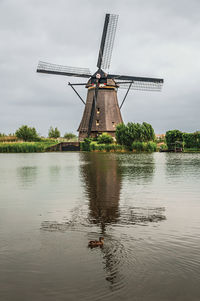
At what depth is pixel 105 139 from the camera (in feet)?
182

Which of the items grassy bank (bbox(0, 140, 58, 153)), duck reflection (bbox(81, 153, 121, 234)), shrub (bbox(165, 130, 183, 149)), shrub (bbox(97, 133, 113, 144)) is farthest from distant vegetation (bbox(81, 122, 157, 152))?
duck reflection (bbox(81, 153, 121, 234))

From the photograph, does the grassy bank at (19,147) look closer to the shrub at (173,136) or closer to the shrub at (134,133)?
the shrub at (134,133)

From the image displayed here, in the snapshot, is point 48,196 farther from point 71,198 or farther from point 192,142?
point 192,142

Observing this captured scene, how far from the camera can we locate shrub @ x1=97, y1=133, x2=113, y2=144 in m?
55.3

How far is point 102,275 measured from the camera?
14.2 feet

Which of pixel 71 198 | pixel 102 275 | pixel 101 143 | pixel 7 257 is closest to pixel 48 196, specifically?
pixel 71 198

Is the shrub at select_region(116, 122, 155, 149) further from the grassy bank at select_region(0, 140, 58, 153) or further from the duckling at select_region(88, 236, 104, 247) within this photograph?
the duckling at select_region(88, 236, 104, 247)

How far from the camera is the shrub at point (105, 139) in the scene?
181 ft

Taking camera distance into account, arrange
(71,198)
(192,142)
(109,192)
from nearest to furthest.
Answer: (71,198)
(109,192)
(192,142)

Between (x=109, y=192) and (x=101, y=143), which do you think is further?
(x=101, y=143)

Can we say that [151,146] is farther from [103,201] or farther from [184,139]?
[103,201]

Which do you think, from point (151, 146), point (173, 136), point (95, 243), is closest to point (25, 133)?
point (151, 146)

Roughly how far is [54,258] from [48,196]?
244 inches

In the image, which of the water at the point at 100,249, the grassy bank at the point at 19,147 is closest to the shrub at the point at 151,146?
the grassy bank at the point at 19,147
